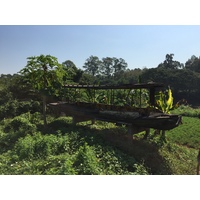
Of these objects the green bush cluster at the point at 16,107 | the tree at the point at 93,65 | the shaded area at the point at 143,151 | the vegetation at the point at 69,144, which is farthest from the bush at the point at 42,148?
the tree at the point at 93,65

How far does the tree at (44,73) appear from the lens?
8295 mm

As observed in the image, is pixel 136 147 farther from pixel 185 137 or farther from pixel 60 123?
pixel 185 137

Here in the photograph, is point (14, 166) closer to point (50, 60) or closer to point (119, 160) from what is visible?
point (119, 160)

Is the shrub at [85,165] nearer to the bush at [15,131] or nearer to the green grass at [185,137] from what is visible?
the bush at [15,131]

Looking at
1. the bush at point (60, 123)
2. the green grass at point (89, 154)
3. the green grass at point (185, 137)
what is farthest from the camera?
the green grass at point (185, 137)

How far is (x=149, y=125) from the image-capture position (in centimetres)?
657

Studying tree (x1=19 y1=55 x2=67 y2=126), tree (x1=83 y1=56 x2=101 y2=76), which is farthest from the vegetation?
tree (x1=83 y1=56 x2=101 y2=76)

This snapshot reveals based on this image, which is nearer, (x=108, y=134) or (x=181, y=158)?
(x=181, y=158)

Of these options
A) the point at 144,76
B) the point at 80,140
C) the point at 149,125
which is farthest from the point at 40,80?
the point at 144,76

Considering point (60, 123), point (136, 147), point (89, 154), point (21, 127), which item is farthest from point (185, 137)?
point (21, 127)

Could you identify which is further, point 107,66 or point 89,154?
point 107,66

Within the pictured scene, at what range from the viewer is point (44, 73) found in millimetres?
8602

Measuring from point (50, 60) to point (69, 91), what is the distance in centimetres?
556

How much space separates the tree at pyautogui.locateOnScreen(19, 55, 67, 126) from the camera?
8.29m
